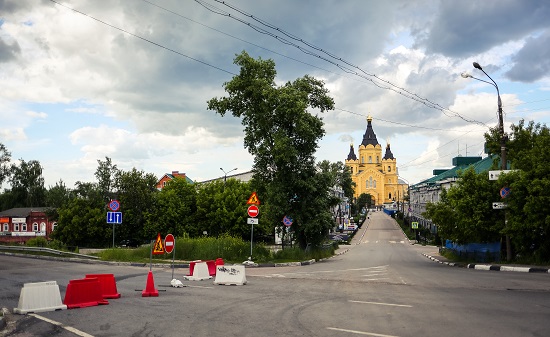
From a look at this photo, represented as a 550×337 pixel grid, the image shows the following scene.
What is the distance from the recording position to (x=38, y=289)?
38.4 ft

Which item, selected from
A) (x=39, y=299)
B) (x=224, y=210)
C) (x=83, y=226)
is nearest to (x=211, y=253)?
(x=39, y=299)

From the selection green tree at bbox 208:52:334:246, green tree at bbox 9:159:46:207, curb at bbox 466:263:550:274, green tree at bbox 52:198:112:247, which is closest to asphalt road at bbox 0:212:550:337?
curb at bbox 466:263:550:274

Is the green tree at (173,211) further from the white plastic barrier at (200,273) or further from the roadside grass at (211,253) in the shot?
the white plastic barrier at (200,273)

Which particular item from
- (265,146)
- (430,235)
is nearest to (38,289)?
(265,146)

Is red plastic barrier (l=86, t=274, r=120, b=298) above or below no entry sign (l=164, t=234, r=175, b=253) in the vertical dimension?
below

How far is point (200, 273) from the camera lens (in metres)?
19.6

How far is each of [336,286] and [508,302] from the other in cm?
594

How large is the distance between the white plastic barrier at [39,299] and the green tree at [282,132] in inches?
952

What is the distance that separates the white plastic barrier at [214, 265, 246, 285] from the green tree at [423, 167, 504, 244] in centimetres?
1446

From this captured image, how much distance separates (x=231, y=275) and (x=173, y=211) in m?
42.9

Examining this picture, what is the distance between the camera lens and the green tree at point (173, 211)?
58656mm

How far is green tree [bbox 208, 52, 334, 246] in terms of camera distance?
35625 mm

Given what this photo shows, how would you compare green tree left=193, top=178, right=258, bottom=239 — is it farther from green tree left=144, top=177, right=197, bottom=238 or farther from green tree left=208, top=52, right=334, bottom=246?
green tree left=208, top=52, right=334, bottom=246

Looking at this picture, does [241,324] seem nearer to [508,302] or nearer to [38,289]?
[38,289]
